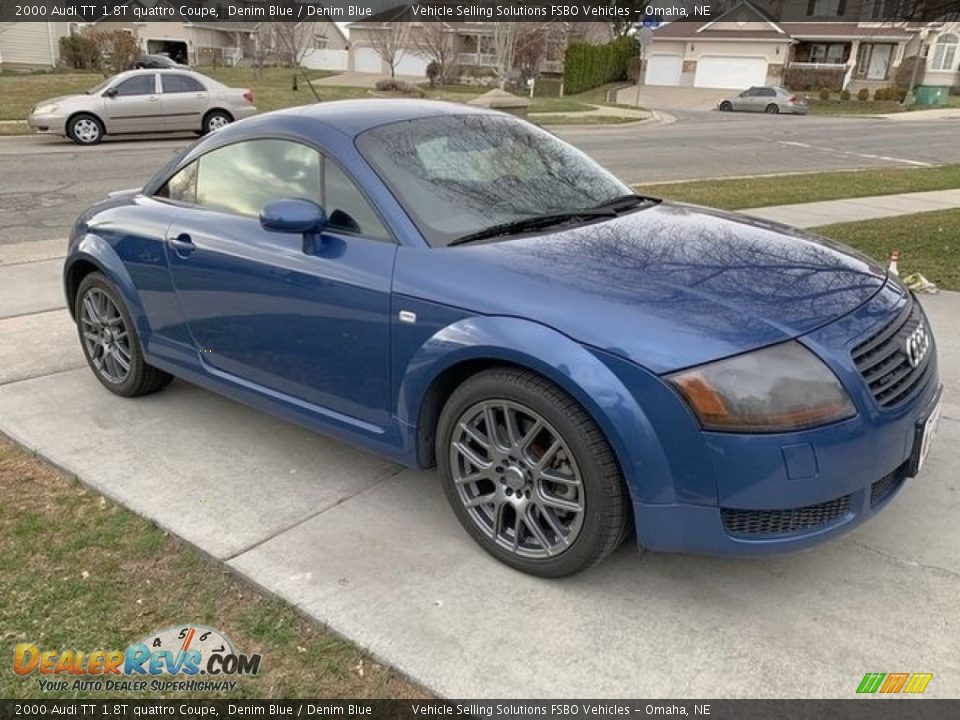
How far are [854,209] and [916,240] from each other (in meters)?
2.21

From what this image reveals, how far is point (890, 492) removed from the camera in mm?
2795

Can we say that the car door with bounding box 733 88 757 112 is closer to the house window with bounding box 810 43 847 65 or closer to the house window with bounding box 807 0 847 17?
the house window with bounding box 807 0 847 17

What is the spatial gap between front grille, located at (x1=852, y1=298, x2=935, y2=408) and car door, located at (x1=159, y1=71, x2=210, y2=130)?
1682cm

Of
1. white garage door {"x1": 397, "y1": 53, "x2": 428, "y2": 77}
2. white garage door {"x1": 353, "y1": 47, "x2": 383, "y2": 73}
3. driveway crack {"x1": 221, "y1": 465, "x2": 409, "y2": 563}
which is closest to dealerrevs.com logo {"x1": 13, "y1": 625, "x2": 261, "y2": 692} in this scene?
driveway crack {"x1": 221, "y1": 465, "x2": 409, "y2": 563}

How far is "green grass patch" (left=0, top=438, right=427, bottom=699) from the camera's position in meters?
2.49

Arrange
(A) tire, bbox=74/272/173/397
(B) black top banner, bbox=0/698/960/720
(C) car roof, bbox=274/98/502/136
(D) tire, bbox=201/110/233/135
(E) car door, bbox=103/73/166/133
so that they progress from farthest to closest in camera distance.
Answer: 1. (D) tire, bbox=201/110/233/135
2. (E) car door, bbox=103/73/166/133
3. (A) tire, bbox=74/272/173/397
4. (C) car roof, bbox=274/98/502/136
5. (B) black top banner, bbox=0/698/960/720

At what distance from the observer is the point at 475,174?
346 centimetres

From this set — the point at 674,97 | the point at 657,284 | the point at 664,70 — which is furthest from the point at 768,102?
the point at 657,284

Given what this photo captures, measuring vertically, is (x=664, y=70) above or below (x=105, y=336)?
above

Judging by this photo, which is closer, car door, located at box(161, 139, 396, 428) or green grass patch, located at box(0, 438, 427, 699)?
green grass patch, located at box(0, 438, 427, 699)

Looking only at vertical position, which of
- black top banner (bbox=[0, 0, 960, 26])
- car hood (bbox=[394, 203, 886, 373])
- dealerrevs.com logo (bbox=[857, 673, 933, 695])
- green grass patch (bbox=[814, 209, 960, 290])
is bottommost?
dealerrevs.com logo (bbox=[857, 673, 933, 695])

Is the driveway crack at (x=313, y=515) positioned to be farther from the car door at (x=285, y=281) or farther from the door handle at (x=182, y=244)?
the door handle at (x=182, y=244)

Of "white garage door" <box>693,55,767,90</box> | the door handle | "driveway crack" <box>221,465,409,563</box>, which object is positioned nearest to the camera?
"driveway crack" <box>221,465,409,563</box>

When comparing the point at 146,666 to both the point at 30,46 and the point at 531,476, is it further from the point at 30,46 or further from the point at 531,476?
the point at 30,46
